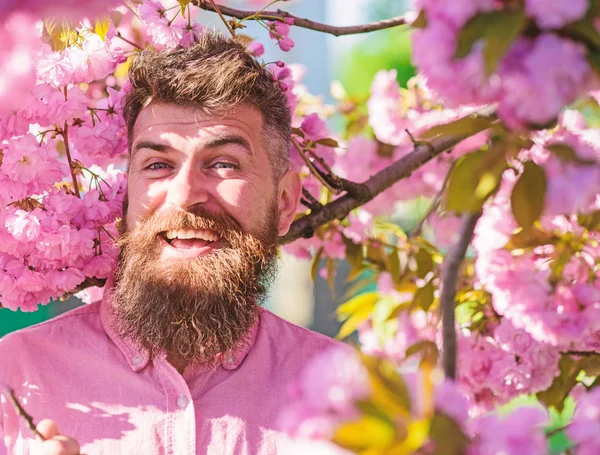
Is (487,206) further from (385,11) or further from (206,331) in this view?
→ (385,11)

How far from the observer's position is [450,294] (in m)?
0.99

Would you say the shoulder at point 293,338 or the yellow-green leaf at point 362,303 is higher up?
the shoulder at point 293,338

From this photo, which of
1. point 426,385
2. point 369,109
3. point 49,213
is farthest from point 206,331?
point 369,109

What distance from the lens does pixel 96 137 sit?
203 centimetres

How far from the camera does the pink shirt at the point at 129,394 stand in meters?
1.75

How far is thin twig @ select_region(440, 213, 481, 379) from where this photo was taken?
979 mm

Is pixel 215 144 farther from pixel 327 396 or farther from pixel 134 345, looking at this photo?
pixel 327 396

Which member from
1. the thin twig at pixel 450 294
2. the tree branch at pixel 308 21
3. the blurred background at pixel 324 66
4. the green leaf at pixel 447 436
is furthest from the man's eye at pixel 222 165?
the blurred background at pixel 324 66

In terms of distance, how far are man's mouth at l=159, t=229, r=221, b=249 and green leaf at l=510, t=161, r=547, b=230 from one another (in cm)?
113

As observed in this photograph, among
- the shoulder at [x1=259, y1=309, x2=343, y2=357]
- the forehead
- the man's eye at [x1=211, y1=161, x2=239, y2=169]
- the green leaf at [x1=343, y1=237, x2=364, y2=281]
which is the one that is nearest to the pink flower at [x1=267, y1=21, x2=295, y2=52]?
the forehead

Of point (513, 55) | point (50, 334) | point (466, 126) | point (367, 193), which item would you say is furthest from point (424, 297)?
point (513, 55)

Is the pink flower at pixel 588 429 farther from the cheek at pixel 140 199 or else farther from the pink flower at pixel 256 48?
the pink flower at pixel 256 48

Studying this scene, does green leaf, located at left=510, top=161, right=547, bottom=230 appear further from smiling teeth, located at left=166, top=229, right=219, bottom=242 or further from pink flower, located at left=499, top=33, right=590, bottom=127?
smiling teeth, located at left=166, top=229, right=219, bottom=242

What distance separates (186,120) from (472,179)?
121 centimetres
